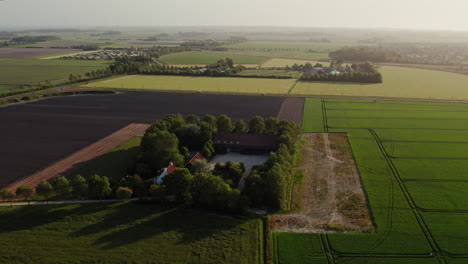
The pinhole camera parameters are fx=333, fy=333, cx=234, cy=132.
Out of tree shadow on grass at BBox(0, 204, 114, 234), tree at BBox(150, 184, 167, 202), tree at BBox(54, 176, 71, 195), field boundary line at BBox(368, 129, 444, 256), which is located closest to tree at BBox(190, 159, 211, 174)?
tree at BBox(150, 184, 167, 202)

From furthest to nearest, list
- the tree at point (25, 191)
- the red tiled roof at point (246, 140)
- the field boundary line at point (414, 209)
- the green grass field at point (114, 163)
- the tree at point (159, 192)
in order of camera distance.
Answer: the red tiled roof at point (246, 140), the green grass field at point (114, 163), the tree at point (25, 191), the tree at point (159, 192), the field boundary line at point (414, 209)

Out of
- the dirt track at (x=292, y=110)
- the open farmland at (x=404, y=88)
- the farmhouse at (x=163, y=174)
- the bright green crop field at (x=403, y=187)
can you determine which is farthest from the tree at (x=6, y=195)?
the open farmland at (x=404, y=88)

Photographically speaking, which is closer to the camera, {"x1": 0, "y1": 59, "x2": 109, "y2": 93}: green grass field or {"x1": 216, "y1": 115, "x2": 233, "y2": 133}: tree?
{"x1": 216, "y1": 115, "x2": 233, "y2": 133}: tree

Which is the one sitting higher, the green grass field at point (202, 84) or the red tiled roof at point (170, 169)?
the green grass field at point (202, 84)

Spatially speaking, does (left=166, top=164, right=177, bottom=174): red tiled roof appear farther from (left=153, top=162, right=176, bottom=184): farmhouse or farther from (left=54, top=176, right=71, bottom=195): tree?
(left=54, top=176, right=71, bottom=195): tree

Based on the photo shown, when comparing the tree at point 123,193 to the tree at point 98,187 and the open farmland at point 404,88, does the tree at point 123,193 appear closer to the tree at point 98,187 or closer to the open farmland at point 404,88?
the tree at point 98,187

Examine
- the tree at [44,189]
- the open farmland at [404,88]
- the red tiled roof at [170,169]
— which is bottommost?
the tree at [44,189]

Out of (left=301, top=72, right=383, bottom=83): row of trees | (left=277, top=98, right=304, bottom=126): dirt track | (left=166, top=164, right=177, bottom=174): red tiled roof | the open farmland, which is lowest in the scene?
(left=166, top=164, right=177, bottom=174): red tiled roof
